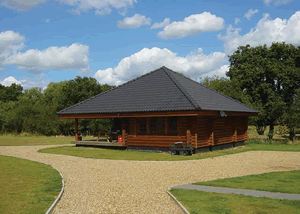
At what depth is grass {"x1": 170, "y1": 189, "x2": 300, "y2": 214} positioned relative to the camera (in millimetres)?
7484

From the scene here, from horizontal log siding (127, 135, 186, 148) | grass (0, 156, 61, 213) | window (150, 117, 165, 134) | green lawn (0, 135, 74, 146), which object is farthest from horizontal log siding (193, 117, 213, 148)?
green lawn (0, 135, 74, 146)

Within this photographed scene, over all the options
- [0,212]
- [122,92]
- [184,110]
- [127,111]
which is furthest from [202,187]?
[122,92]

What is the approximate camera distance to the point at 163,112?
20.9 metres

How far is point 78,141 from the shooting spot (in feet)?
85.1

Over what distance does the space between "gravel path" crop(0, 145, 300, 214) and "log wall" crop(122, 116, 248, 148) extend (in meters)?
4.38

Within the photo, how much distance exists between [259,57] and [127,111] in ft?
83.6

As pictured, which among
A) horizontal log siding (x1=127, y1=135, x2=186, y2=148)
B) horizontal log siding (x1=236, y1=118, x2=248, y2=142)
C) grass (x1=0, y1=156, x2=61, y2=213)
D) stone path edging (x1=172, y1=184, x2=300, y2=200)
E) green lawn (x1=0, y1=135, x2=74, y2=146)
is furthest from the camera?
green lawn (x1=0, y1=135, x2=74, y2=146)

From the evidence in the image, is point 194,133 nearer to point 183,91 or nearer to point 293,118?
point 183,91

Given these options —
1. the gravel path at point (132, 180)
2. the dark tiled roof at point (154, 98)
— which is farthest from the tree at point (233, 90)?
the gravel path at point (132, 180)

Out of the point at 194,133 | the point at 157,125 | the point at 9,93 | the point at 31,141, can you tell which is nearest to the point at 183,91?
the point at 157,125

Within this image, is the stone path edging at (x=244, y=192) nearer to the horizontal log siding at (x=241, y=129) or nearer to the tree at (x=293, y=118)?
the horizontal log siding at (x=241, y=129)

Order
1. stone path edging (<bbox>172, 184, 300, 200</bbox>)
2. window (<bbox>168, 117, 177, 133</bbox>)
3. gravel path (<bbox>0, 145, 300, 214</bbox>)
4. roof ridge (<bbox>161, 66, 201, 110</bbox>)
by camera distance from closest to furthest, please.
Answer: gravel path (<bbox>0, 145, 300, 214</bbox>), stone path edging (<bbox>172, 184, 300, 200</bbox>), roof ridge (<bbox>161, 66, 201, 110</bbox>), window (<bbox>168, 117, 177, 133</bbox>)

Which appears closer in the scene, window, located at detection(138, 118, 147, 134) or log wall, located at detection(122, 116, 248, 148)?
log wall, located at detection(122, 116, 248, 148)

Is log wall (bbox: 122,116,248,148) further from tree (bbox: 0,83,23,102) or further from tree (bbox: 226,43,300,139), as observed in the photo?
tree (bbox: 0,83,23,102)
